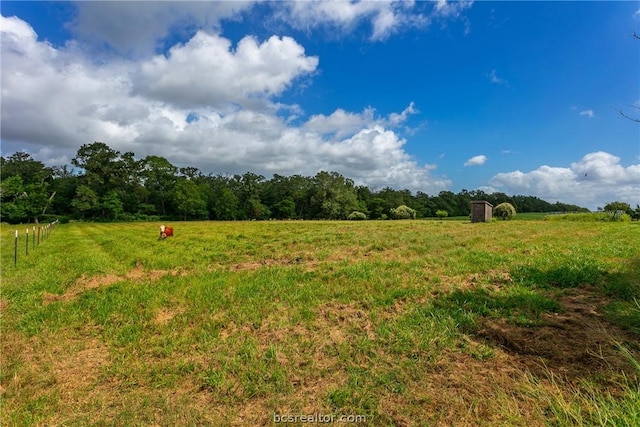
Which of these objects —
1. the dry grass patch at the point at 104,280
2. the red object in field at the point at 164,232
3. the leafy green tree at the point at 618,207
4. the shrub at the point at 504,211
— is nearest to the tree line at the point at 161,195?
the leafy green tree at the point at 618,207

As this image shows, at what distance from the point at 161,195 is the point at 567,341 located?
86.7 metres

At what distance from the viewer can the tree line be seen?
64.6 meters

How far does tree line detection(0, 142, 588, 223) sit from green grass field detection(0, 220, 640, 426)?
217 ft

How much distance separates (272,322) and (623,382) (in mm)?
4574

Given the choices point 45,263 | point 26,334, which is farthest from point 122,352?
point 45,263

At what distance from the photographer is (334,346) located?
4.66 metres

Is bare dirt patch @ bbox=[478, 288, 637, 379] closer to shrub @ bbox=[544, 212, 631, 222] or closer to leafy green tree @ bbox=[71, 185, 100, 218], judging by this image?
shrub @ bbox=[544, 212, 631, 222]

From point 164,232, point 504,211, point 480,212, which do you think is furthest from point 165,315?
point 504,211

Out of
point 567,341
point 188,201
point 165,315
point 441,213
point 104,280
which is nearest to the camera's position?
point 567,341

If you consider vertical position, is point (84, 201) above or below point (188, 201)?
below

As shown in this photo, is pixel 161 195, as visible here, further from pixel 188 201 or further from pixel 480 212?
pixel 480 212

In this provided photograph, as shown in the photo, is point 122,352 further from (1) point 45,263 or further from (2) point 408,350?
(1) point 45,263

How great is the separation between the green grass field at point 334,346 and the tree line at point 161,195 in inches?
2604

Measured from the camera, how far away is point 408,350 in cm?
443
